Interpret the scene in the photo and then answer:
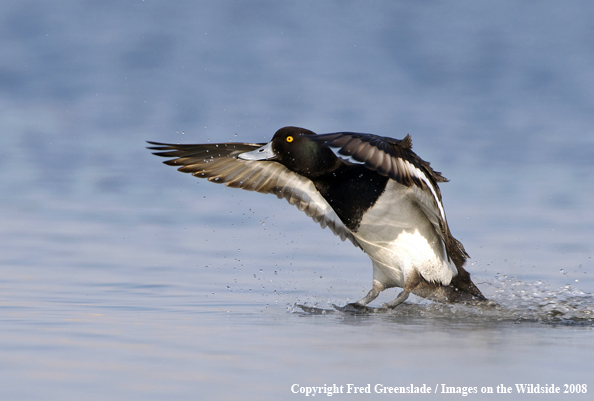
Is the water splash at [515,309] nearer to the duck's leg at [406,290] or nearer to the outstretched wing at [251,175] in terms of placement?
the duck's leg at [406,290]

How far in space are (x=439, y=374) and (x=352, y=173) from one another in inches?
107

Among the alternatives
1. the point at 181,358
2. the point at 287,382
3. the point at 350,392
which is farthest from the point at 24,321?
the point at 350,392

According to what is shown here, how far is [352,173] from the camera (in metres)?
A: 5.33

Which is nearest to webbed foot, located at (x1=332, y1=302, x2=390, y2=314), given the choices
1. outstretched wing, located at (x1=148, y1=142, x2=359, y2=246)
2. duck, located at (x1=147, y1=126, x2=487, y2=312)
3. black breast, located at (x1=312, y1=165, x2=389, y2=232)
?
duck, located at (x1=147, y1=126, x2=487, y2=312)

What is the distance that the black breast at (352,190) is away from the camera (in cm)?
520

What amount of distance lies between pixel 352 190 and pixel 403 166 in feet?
3.02

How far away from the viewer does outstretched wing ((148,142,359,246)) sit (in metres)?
6.18

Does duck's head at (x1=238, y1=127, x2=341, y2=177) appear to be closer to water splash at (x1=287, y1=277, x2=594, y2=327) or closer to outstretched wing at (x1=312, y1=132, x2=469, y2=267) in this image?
outstretched wing at (x1=312, y1=132, x2=469, y2=267)

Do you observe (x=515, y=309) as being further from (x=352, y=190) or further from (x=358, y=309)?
(x=352, y=190)

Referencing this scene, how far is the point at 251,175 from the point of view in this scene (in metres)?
6.28

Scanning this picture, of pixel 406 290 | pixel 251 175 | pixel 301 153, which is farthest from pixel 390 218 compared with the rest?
pixel 251 175

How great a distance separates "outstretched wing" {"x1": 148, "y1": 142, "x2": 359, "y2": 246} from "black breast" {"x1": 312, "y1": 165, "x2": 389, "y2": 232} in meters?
0.84

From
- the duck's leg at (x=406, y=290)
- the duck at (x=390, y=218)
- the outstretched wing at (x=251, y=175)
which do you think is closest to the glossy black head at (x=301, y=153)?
the duck at (x=390, y=218)

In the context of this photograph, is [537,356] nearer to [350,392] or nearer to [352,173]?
[350,392]
